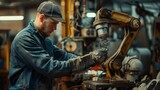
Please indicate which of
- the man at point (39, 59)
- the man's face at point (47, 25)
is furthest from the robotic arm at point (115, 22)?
the man's face at point (47, 25)

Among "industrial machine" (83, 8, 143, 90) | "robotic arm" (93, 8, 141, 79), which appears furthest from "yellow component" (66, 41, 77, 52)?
"robotic arm" (93, 8, 141, 79)

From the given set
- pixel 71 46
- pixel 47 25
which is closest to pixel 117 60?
pixel 47 25

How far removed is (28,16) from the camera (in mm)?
8875

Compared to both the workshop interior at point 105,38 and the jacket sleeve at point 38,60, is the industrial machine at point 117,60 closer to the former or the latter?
the workshop interior at point 105,38

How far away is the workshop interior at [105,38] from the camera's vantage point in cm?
278

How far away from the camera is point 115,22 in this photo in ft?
9.59

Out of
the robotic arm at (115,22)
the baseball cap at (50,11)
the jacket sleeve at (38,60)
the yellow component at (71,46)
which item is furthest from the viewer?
the yellow component at (71,46)

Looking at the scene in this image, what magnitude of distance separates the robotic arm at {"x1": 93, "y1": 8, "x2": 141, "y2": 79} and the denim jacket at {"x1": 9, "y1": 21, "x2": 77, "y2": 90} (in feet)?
1.69

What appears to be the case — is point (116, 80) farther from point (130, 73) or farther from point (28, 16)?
point (28, 16)

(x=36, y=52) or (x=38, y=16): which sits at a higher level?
(x=38, y=16)

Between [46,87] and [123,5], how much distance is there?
4967 mm

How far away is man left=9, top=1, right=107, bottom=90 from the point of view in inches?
97.3

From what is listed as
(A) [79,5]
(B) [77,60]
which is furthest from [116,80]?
(A) [79,5]

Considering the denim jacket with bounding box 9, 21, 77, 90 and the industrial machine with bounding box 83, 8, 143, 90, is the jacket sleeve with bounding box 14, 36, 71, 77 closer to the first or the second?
the denim jacket with bounding box 9, 21, 77, 90
